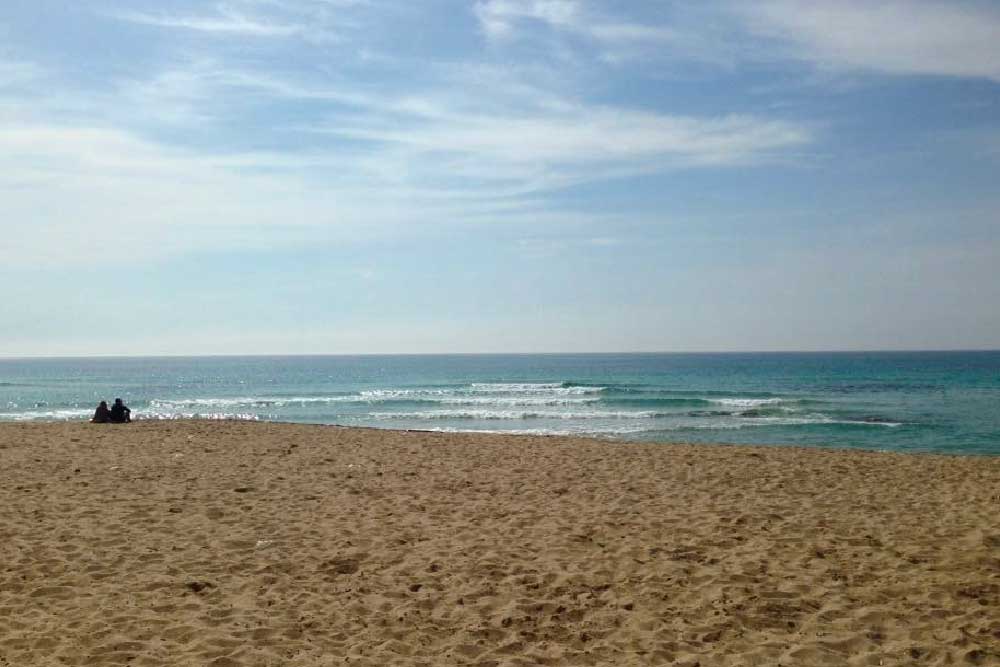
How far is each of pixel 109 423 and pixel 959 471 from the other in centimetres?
2025

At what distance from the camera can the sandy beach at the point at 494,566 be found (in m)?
5.24

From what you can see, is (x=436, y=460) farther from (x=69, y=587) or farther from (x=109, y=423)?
(x=109, y=423)

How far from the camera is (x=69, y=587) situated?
6242 millimetres

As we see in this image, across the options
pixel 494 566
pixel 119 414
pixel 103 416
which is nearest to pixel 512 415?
pixel 119 414

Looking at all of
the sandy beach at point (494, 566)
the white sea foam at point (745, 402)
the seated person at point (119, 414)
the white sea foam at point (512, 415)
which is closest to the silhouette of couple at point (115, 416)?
the seated person at point (119, 414)

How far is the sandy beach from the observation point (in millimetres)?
5242

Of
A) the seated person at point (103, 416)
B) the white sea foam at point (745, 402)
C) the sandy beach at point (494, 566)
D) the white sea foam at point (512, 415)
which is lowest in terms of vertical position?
the white sea foam at point (512, 415)

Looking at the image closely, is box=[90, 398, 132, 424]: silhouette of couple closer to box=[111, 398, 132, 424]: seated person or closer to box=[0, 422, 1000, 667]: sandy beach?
box=[111, 398, 132, 424]: seated person

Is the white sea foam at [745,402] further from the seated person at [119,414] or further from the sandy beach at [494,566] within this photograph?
the seated person at [119,414]

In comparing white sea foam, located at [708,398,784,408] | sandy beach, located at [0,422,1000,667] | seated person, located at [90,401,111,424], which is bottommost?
white sea foam, located at [708,398,784,408]

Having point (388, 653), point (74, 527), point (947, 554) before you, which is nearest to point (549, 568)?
point (388, 653)

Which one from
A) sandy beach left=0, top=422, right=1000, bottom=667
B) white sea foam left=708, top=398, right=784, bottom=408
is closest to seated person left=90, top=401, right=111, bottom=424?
sandy beach left=0, top=422, right=1000, bottom=667

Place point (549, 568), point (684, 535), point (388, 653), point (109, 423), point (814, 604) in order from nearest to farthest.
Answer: point (388, 653) < point (814, 604) < point (549, 568) < point (684, 535) < point (109, 423)

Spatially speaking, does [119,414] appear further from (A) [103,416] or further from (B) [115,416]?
(A) [103,416]
